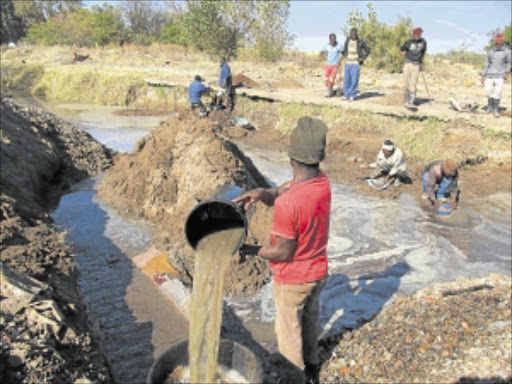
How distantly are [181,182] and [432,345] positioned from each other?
186 inches

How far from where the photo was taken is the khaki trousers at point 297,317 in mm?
3128

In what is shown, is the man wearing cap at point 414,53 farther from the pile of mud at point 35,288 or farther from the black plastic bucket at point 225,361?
the black plastic bucket at point 225,361

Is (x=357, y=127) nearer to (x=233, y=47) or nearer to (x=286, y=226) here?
(x=286, y=226)

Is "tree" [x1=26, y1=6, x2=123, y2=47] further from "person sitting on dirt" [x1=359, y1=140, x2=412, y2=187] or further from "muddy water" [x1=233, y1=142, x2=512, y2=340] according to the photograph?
"muddy water" [x1=233, y1=142, x2=512, y2=340]

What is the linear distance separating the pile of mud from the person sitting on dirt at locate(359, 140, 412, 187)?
20.2 ft

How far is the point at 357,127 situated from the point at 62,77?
1768 centimetres

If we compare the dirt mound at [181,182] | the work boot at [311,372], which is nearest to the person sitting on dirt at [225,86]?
the dirt mound at [181,182]

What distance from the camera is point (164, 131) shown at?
848cm

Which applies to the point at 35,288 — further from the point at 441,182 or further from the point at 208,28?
the point at 208,28

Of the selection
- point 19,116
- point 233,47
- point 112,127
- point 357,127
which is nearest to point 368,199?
point 357,127

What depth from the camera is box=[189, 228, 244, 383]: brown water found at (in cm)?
246

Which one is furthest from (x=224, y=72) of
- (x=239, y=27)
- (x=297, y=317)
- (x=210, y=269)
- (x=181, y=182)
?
(x=210, y=269)

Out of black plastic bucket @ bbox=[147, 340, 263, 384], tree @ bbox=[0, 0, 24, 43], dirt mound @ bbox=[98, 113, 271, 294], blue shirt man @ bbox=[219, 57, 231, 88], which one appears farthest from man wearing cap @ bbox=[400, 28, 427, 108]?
tree @ bbox=[0, 0, 24, 43]

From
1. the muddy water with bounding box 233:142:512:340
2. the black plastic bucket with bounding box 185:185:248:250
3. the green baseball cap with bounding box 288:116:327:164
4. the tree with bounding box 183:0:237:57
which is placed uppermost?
the tree with bounding box 183:0:237:57
